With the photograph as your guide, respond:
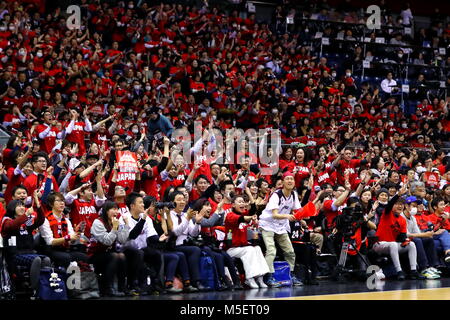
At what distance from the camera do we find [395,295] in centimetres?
1050

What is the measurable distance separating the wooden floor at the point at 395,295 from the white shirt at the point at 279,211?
1.83 metres

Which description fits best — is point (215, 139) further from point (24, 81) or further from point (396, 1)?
point (396, 1)

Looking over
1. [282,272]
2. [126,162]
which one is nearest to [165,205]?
[126,162]

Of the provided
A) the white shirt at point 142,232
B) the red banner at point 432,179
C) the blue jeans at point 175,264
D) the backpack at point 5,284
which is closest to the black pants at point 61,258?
the backpack at point 5,284

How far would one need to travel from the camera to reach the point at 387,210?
13266 mm

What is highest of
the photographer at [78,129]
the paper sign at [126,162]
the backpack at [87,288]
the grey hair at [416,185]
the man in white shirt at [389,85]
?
the man in white shirt at [389,85]

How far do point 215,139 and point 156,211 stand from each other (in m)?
4.07

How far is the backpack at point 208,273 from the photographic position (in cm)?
1136

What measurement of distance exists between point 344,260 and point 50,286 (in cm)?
484

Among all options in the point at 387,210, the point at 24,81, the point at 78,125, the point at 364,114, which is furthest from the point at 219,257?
the point at 364,114

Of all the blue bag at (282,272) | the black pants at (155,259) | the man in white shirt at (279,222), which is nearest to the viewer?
the black pants at (155,259)

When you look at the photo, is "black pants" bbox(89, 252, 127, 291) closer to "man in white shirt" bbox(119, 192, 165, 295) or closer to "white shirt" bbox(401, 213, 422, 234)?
"man in white shirt" bbox(119, 192, 165, 295)

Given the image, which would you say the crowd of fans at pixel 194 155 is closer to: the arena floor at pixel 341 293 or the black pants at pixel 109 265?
the black pants at pixel 109 265

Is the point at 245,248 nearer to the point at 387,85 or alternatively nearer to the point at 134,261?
the point at 134,261
